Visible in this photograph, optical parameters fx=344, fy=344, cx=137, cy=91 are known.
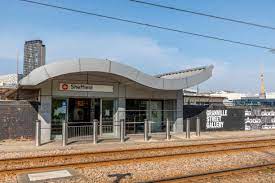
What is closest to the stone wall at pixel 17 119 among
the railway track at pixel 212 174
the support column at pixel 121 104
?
the support column at pixel 121 104

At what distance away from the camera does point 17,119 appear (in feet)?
64.5

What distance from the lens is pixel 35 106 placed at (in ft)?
66.1

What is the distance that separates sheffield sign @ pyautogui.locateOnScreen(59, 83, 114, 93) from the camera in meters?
20.1

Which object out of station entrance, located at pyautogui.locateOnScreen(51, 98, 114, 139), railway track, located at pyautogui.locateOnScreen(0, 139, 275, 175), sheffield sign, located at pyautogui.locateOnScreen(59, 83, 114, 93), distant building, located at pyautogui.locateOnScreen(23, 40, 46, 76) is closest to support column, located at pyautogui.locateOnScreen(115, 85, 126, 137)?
station entrance, located at pyautogui.locateOnScreen(51, 98, 114, 139)

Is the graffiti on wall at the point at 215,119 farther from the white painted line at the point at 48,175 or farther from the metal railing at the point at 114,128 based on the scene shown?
the white painted line at the point at 48,175

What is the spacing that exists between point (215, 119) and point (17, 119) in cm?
1515

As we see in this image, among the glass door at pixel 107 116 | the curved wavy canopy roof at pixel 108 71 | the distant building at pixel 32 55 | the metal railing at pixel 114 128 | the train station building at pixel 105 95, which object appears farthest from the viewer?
the distant building at pixel 32 55

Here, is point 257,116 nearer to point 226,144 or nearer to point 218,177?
→ point 226,144

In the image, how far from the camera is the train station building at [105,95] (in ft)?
60.6

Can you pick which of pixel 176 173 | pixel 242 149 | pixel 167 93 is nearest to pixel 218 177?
pixel 176 173

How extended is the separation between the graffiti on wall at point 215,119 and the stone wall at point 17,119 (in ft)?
43.9

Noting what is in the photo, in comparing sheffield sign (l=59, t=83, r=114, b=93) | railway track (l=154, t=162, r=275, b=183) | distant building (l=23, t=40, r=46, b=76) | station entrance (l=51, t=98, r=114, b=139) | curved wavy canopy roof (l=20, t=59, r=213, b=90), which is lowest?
railway track (l=154, t=162, r=275, b=183)

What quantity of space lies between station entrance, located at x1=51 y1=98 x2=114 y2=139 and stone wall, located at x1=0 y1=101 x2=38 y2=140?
4.03ft

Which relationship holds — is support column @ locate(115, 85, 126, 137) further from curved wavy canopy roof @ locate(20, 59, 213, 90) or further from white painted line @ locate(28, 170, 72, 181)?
white painted line @ locate(28, 170, 72, 181)
